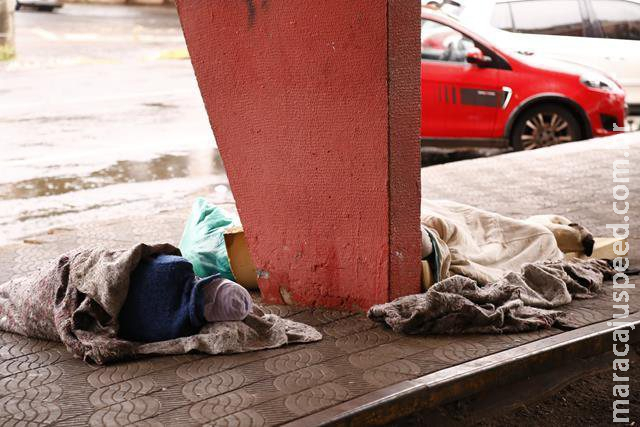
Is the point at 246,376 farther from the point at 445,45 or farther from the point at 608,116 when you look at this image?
the point at 608,116

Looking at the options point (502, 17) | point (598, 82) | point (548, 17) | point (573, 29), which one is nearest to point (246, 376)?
point (598, 82)

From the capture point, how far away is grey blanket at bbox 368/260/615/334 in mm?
4480

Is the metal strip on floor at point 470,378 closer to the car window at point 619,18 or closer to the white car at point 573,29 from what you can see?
the white car at point 573,29

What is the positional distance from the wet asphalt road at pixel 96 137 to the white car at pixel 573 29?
3590 millimetres

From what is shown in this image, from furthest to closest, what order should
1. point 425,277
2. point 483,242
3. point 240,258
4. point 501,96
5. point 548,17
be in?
point 548,17 < point 501,96 < point 483,242 < point 240,258 < point 425,277

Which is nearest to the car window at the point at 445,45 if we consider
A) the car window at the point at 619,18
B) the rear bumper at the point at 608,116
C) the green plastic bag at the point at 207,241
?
the rear bumper at the point at 608,116

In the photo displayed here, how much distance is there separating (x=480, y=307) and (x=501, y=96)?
5.73m

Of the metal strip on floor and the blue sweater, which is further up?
the blue sweater

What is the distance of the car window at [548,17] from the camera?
11469 millimetres

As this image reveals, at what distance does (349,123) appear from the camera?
14.7 feet

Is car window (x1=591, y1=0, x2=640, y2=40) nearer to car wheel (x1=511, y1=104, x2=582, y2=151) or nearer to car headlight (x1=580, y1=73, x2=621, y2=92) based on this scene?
car headlight (x1=580, y1=73, x2=621, y2=92)

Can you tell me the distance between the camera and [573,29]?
11.7 m

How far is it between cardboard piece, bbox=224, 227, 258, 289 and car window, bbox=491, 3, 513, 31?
7019mm

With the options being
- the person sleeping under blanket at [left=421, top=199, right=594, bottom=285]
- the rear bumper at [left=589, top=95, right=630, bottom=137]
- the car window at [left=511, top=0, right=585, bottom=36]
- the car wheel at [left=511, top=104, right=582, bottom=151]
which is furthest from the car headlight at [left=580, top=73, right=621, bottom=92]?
the person sleeping under blanket at [left=421, top=199, right=594, bottom=285]
